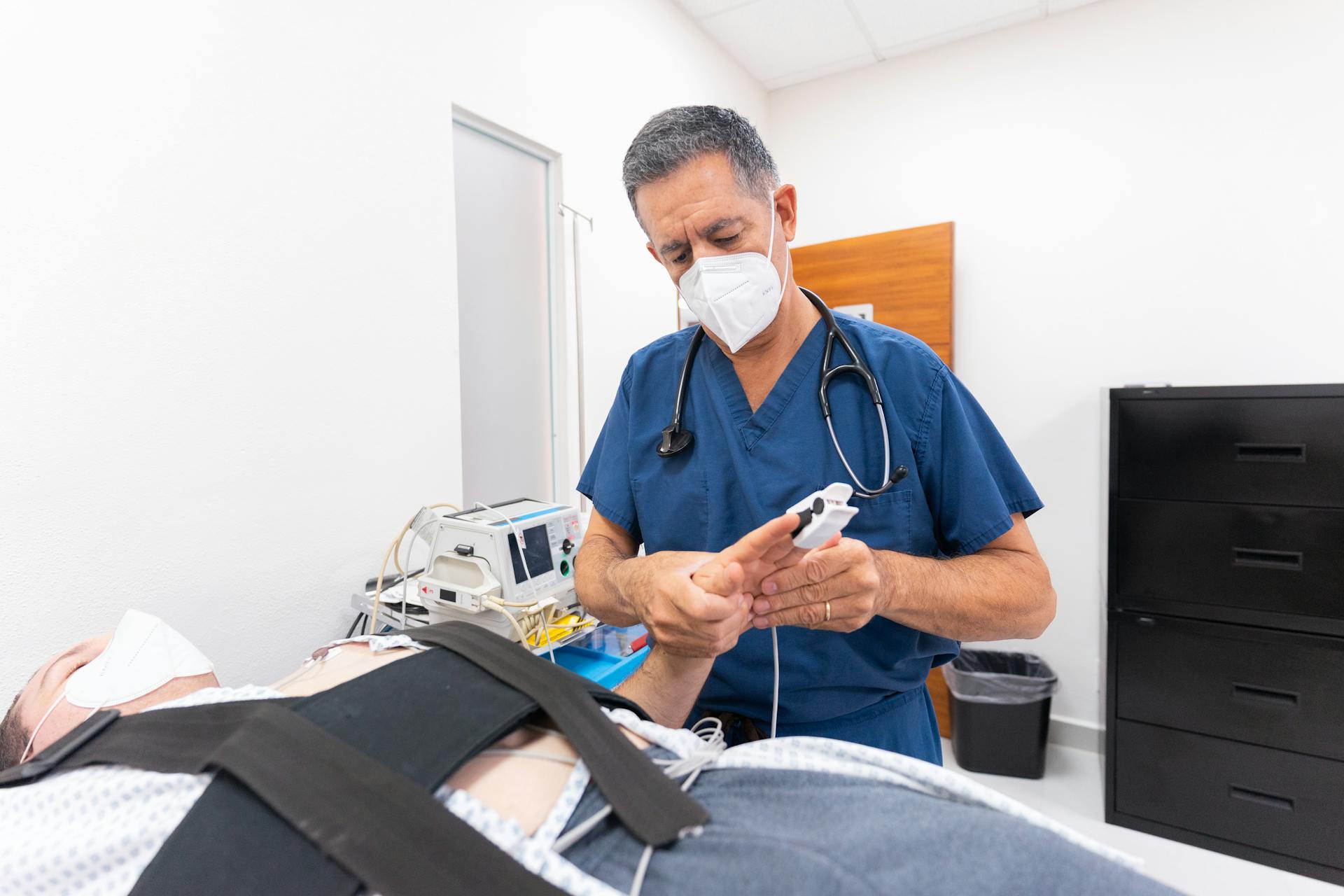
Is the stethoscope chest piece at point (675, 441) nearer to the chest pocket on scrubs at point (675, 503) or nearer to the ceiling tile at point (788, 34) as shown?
the chest pocket on scrubs at point (675, 503)

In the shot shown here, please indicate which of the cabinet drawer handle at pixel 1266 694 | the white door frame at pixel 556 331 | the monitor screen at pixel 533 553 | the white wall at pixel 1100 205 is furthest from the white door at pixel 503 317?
the cabinet drawer handle at pixel 1266 694

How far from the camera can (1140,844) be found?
2.04m

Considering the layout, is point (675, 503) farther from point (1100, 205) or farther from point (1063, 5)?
point (1063, 5)

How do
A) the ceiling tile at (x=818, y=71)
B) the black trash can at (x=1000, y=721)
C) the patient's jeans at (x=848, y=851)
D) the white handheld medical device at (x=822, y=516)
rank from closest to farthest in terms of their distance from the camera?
the patient's jeans at (x=848, y=851) → the white handheld medical device at (x=822, y=516) → the black trash can at (x=1000, y=721) → the ceiling tile at (x=818, y=71)

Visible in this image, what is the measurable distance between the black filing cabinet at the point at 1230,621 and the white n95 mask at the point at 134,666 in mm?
2326

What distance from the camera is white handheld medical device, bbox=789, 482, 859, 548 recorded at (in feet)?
2.26

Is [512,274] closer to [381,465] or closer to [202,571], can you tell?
[381,465]

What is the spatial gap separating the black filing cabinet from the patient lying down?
1820mm

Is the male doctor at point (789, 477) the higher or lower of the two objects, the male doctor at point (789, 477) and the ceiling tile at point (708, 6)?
the lower

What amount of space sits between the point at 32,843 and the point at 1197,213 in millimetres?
3179

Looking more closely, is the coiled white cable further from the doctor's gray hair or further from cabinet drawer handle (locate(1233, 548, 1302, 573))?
cabinet drawer handle (locate(1233, 548, 1302, 573))

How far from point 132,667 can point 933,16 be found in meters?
3.03

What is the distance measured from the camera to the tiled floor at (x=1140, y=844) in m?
1.84

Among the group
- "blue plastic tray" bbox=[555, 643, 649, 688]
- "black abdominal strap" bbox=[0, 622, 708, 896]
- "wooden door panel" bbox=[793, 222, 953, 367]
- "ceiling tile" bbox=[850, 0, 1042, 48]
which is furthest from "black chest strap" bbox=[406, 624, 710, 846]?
"ceiling tile" bbox=[850, 0, 1042, 48]
